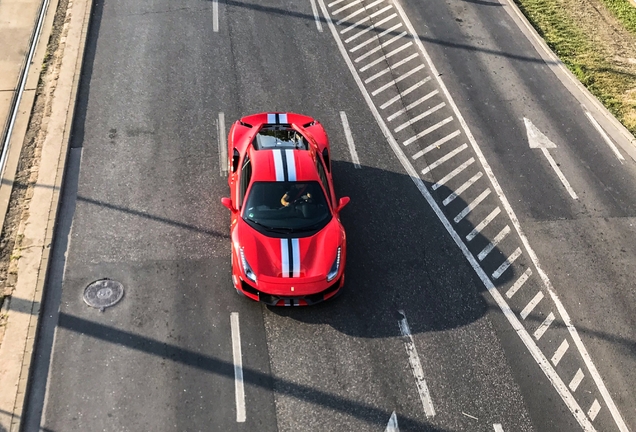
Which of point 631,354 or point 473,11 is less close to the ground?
point 473,11

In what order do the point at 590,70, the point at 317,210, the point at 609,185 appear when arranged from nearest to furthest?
→ the point at 317,210
the point at 609,185
the point at 590,70

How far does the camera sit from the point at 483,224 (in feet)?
42.4

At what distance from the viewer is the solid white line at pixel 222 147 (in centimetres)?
1335

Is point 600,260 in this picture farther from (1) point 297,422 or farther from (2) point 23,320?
(2) point 23,320

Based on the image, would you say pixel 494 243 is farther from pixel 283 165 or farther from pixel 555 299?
pixel 283 165

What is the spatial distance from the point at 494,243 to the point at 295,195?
4428 mm

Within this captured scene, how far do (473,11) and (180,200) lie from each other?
1241 cm

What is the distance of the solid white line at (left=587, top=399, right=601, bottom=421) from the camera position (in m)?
10.0

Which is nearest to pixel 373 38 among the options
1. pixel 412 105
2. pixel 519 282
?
Answer: pixel 412 105

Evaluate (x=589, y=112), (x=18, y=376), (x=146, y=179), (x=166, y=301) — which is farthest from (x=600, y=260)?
(x=18, y=376)

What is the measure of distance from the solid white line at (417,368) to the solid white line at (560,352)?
2425 millimetres

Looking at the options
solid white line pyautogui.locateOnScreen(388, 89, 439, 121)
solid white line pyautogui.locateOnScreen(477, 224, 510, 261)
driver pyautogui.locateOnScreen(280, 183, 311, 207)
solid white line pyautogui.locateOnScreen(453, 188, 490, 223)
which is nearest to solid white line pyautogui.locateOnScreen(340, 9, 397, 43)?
solid white line pyautogui.locateOnScreen(388, 89, 439, 121)

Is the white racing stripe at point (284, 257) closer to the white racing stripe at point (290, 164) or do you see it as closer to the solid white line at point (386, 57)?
the white racing stripe at point (290, 164)

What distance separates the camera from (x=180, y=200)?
12.6m
